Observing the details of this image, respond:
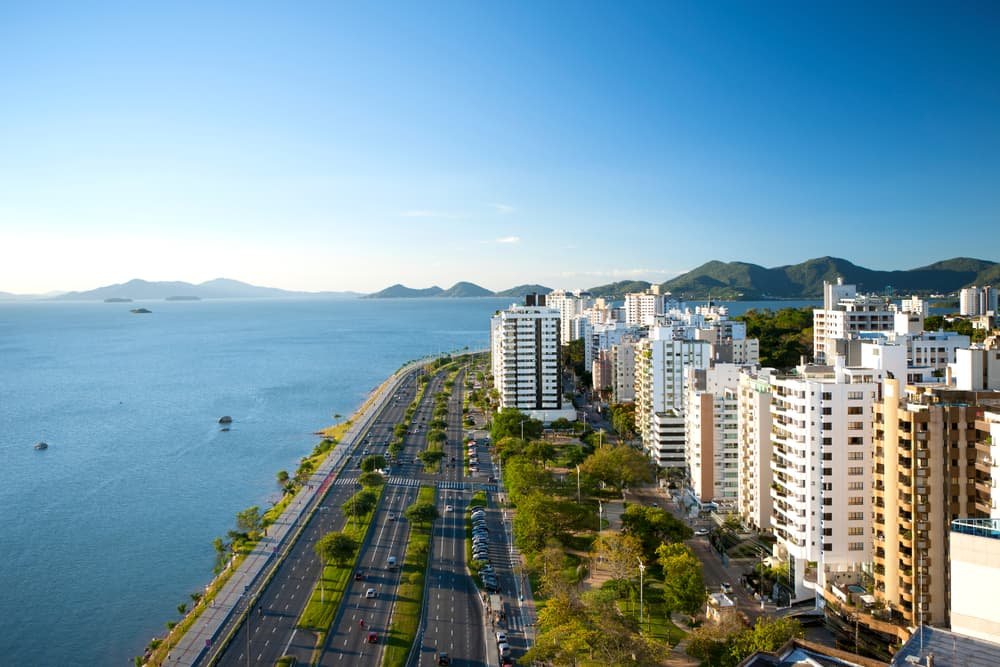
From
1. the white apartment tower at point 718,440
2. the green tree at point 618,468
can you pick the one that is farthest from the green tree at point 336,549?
the white apartment tower at point 718,440

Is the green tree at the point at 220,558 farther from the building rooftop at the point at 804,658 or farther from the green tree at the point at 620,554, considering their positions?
the building rooftop at the point at 804,658

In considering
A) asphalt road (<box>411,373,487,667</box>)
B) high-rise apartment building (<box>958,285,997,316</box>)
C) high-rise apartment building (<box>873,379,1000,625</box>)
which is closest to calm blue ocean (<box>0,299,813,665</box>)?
asphalt road (<box>411,373,487,667</box>)

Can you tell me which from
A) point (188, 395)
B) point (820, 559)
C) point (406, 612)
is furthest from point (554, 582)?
point (188, 395)

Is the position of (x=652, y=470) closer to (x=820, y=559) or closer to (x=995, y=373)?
(x=820, y=559)

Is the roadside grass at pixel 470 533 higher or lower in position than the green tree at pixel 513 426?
lower

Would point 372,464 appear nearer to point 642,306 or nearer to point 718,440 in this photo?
point 718,440

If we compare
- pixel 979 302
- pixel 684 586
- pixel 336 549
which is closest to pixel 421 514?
pixel 336 549
